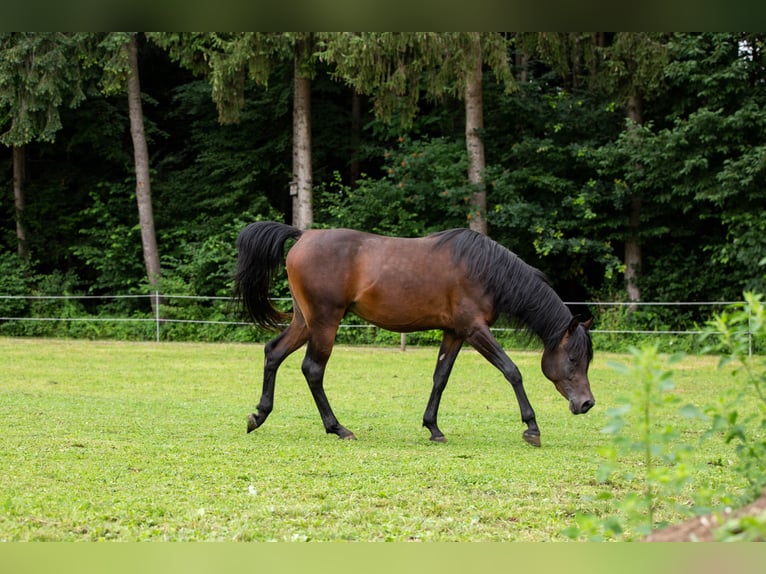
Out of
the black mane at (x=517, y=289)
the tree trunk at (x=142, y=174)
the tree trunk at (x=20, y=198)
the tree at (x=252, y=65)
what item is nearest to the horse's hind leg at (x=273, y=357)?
the black mane at (x=517, y=289)

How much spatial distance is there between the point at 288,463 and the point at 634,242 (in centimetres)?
1475

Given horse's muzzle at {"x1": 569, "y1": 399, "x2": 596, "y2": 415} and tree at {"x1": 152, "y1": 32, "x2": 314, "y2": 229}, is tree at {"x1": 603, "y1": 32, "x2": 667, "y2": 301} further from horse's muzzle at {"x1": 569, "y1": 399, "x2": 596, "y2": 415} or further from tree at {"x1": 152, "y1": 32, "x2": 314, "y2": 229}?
horse's muzzle at {"x1": 569, "y1": 399, "x2": 596, "y2": 415}

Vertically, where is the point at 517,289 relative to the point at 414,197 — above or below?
below

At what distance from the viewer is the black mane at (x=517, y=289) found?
7285 mm

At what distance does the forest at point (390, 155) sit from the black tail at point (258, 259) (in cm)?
873

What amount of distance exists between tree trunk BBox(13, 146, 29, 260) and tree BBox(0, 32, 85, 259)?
3.02 m

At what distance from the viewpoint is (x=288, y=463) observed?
6.00 meters

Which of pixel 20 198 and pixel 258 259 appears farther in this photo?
pixel 20 198

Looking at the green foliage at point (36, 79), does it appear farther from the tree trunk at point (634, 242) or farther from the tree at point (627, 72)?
the tree trunk at point (634, 242)

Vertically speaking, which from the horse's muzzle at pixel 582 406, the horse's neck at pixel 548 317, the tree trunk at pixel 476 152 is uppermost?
the tree trunk at pixel 476 152

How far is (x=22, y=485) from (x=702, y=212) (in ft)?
53.4

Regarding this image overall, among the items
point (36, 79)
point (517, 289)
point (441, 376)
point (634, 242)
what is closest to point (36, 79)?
point (36, 79)

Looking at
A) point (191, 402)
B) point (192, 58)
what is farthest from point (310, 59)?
point (191, 402)

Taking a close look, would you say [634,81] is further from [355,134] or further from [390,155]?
[355,134]
